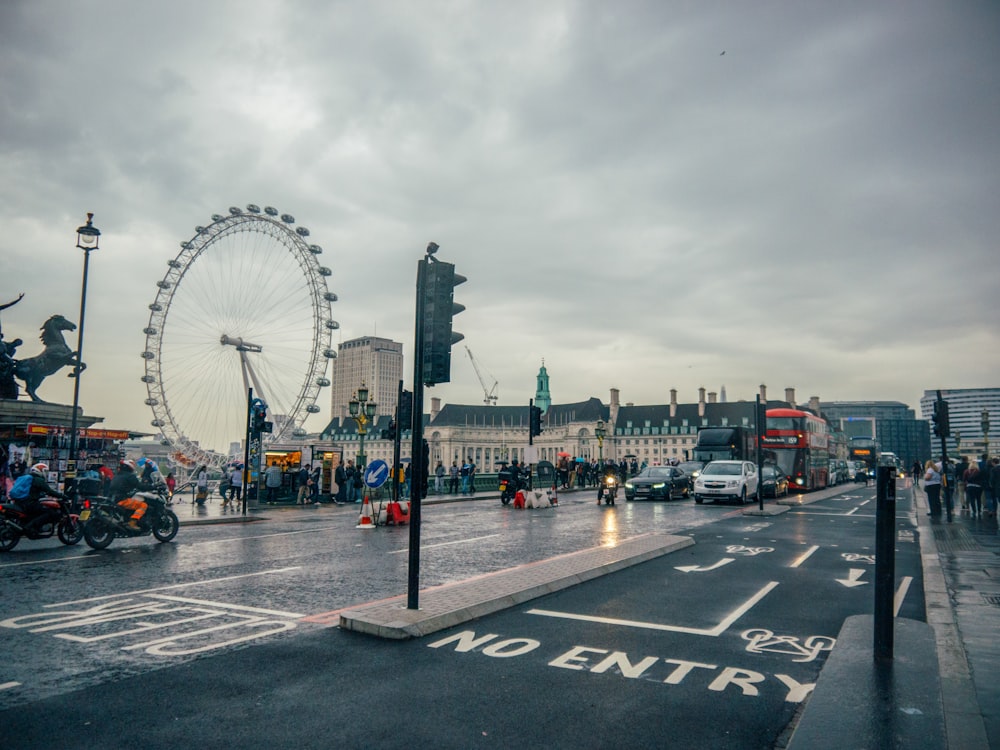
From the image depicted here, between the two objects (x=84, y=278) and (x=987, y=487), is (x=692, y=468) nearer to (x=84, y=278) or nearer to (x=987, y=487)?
(x=987, y=487)

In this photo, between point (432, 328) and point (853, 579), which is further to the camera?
point (853, 579)

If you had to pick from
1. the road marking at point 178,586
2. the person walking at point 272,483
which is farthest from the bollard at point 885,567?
the person walking at point 272,483

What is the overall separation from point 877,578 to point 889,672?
855 mm

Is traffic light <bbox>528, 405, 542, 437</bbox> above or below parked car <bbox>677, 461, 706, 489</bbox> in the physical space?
above

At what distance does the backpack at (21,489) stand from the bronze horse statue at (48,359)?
987 inches

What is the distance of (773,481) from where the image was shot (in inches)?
1323

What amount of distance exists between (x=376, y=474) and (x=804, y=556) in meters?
10.4

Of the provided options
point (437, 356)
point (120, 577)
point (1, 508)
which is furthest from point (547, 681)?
point (1, 508)

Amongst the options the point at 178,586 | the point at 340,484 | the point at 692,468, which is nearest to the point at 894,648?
the point at 178,586

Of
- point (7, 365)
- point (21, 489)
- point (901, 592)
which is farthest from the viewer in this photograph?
point (7, 365)

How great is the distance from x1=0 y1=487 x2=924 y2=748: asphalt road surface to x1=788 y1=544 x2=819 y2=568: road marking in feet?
0.45

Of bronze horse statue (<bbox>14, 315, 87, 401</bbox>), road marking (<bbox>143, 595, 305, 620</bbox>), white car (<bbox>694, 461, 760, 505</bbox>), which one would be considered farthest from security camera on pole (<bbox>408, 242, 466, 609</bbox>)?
bronze horse statue (<bbox>14, 315, 87, 401</bbox>)

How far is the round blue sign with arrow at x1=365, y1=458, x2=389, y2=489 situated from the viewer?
18.2 metres

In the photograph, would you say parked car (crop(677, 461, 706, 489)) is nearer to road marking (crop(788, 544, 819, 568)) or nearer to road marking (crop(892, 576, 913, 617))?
road marking (crop(788, 544, 819, 568))
